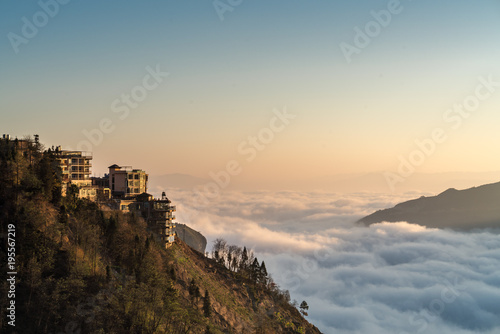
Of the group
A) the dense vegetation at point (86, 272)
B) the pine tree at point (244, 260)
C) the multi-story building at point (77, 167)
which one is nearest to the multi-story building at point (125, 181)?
the multi-story building at point (77, 167)

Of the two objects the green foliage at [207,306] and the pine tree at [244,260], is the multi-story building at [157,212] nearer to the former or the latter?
the green foliage at [207,306]

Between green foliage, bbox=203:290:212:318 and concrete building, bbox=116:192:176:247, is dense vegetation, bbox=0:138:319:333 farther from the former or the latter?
concrete building, bbox=116:192:176:247

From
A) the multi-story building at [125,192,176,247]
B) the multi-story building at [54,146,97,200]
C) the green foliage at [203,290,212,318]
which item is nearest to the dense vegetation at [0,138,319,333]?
the green foliage at [203,290,212,318]

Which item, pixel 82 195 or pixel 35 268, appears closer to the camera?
pixel 35 268

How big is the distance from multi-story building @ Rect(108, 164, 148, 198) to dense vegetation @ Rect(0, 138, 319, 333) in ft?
72.5

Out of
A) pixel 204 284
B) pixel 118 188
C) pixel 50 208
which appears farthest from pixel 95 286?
pixel 118 188

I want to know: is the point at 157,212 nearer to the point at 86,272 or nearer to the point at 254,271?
the point at 254,271

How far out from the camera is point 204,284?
96.8 meters

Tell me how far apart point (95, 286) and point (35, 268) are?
9203 mm

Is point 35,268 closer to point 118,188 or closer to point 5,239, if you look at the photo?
point 5,239

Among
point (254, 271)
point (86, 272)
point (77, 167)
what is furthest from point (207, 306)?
point (77, 167)

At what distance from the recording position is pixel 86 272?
59531mm

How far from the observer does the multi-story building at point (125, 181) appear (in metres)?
111

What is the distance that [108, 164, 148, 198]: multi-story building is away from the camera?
363ft
